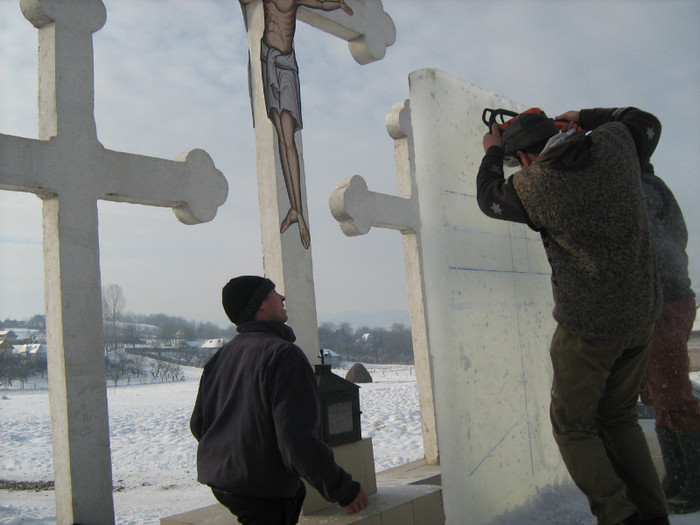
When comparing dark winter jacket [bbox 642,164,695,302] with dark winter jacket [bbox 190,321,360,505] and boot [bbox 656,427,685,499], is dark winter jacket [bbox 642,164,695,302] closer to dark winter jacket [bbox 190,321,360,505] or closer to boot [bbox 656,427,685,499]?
boot [bbox 656,427,685,499]

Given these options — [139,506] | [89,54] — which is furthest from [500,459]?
[139,506]

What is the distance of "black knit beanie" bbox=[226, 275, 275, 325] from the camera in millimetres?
2219

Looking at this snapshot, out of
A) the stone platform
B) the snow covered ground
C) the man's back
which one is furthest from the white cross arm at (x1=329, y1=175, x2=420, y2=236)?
the man's back

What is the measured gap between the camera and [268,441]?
6.40 feet

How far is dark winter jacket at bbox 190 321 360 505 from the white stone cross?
3.45 ft

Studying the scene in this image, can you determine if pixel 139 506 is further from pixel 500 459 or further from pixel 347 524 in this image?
pixel 500 459

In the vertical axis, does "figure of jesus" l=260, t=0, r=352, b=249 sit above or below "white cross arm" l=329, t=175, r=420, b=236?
above

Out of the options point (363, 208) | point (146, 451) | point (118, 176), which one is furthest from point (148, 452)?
point (118, 176)

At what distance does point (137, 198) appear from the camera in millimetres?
3264

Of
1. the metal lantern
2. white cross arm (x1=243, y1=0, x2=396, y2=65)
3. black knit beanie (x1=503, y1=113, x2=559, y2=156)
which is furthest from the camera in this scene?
white cross arm (x1=243, y1=0, x2=396, y2=65)

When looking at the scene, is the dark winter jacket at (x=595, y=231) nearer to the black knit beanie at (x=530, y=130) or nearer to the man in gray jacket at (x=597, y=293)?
the man in gray jacket at (x=597, y=293)

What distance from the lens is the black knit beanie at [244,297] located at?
222 cm

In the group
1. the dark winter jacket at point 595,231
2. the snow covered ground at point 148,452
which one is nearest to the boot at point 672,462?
the snow covered ground at point 148,452

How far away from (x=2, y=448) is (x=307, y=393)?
881cm
